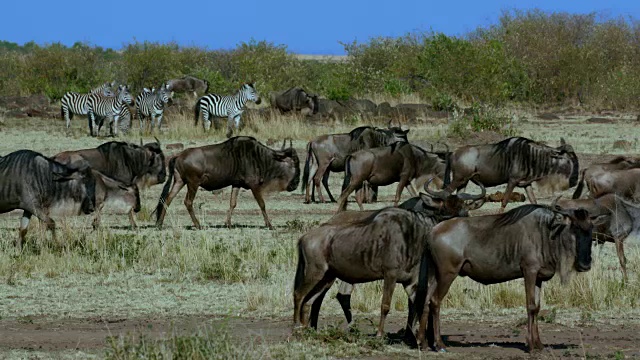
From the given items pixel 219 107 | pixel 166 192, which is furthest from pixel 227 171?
pixel 219 107

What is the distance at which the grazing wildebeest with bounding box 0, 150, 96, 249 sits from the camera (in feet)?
35.4

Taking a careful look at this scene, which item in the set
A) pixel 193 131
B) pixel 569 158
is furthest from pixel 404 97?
pixel 569 158

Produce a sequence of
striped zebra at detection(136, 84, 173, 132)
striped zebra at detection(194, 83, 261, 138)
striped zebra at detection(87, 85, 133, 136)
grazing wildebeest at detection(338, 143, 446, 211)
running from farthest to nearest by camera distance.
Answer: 1. striped zebra at detection(136, 84, 173, 132)
2. striped zebra at detection(194, 83, 261, 138)
3. striped zebra at detection(87, 85, 133, 136)
4. grazing wildebeest at detection(338, 143, 446, 211)

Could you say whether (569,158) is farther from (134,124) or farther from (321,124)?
(134,124)

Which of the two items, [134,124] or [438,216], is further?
[134,124]

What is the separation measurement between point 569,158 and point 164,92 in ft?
42.2

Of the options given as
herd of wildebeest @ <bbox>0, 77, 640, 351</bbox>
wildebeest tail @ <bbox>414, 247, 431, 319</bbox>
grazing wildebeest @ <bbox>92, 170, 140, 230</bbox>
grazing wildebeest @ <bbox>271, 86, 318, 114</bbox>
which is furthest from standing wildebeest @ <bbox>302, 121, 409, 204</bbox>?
wildebeest tail @ <bbox>414, 247, 431, 319</bbox>

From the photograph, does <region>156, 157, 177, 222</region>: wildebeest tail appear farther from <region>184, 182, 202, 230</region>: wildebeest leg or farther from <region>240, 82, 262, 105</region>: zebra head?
<region>240, 82, 262, 105</region>: zebra head

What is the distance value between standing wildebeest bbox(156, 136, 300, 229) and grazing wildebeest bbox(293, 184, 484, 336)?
19.1 feet

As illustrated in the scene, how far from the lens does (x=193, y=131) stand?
72.7 ft

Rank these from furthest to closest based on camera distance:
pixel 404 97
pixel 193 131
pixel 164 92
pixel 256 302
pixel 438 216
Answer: pixel 404 97
pixel 164 92
pixel 193 131
pixel 256 302
pixel 438 216

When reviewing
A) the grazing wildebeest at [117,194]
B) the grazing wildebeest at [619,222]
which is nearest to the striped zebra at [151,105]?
the grazing wildebeest at [117,194]

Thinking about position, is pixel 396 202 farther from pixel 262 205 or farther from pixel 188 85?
pixel 188 85

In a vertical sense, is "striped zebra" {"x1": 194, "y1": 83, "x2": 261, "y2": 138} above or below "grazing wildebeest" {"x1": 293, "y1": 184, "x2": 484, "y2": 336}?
below
